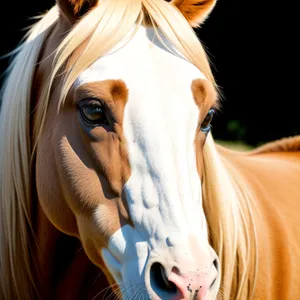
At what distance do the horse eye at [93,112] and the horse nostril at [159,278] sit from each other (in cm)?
49

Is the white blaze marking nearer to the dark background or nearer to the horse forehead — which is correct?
the horse forehead

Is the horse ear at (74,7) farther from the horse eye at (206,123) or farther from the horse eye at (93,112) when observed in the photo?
the horse eye at (206,123)

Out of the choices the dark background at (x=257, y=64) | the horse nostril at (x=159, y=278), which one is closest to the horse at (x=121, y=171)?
the horse nostril at (x=159, y=278)

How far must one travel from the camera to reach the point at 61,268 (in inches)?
97.2

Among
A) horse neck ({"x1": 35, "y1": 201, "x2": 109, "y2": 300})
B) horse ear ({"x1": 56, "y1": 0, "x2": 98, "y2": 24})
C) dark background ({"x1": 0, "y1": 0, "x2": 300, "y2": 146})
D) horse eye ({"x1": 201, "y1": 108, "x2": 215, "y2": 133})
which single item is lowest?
dark background ({"x1": 0, "y1": 0, "x2": 300, "y2": 146})

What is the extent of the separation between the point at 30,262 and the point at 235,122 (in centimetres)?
658

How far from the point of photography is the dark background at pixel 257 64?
8938 mm

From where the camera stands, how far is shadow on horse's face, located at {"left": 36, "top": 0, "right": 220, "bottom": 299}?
1.89m

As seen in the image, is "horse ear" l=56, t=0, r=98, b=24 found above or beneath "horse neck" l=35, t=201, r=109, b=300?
above

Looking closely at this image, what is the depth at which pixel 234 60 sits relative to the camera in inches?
366

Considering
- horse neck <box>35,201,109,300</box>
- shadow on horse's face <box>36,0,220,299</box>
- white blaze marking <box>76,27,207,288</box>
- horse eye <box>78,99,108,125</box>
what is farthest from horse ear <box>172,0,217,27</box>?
horse neck <box>35,201,109,300</box>

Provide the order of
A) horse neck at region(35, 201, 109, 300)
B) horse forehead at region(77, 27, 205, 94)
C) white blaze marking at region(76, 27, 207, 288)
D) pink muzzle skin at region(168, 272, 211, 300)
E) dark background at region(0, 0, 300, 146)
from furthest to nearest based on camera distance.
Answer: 1. dark background at region(0, 0, 300, 146)
2. horse neck at region(35, 201, 109, 300)
3. horse forehead at region(77, 27, 205, 94)
4. white blaze marking at region(76, 27, 207, 288)
5. pink muzzle skin at region(168, 272, 211, 300)

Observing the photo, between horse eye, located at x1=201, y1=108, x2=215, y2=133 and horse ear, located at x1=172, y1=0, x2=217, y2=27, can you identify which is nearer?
horse eye, located at x1=201, y1=108, x2=215, y2=133

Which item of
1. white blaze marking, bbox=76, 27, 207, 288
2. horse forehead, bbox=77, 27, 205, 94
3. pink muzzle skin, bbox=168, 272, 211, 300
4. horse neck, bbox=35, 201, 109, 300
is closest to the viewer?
pink muzzle skin, bbox=168, 272, 211, 300
